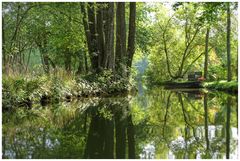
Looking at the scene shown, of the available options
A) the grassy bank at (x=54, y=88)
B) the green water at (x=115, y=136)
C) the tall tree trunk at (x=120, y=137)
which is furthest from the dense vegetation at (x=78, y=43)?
the tall tree trunk at (x=120, y=137)

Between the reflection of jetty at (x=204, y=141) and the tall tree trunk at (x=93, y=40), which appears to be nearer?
the reflection of jetty at (x=204, y=141)

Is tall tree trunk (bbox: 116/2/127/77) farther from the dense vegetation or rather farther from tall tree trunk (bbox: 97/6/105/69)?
tall tree trunk (bbox: 97/6/105/69)

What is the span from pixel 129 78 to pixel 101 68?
287cm

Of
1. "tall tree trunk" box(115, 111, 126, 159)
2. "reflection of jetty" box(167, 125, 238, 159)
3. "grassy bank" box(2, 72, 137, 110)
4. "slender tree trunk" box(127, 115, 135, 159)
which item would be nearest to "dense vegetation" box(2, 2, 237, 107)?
"grassy bank" box(2, 72, 137, 110)

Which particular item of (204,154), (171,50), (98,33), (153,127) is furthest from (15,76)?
(171,50)

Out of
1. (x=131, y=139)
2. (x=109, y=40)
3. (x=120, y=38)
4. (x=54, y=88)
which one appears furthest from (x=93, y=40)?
(x=131, y=139)

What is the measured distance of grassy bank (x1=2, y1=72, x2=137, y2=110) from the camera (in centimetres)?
880

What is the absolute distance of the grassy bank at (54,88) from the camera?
8805mm

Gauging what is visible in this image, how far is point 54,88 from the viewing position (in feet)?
36.1

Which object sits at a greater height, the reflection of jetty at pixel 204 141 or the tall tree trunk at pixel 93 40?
the tall tree trunk at pixel 93 40

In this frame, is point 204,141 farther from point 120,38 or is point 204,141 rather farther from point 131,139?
point 120,38

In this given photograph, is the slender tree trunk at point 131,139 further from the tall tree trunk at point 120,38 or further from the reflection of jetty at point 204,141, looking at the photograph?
the tall tree trunk at point 120,38

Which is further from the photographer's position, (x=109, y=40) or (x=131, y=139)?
(x=109, y=40)

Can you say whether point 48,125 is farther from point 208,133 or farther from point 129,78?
point 129,78
